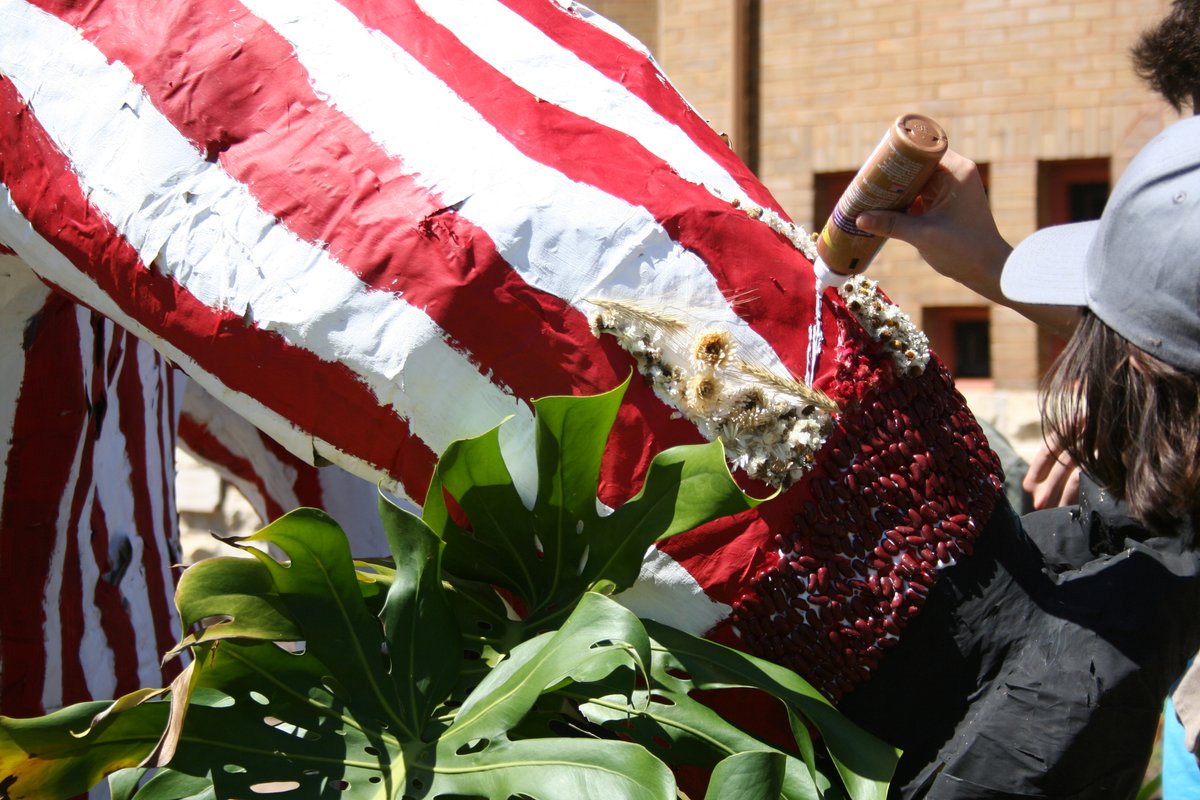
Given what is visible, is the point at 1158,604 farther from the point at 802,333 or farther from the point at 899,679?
the point at 802,333

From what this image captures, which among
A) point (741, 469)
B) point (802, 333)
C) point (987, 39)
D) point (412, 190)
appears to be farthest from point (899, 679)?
point (987, 39)

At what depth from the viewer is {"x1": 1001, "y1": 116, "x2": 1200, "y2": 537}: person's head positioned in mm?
1208

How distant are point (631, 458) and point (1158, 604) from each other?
1.98 ft

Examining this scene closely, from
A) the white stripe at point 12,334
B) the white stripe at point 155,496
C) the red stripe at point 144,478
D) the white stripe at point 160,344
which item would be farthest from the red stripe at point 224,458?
the white stripe at point 160,344

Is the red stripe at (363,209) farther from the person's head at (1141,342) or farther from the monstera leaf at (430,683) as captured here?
the person's head at (1141,342)

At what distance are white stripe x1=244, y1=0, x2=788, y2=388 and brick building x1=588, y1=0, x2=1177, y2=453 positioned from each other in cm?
415

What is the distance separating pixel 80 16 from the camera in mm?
1601

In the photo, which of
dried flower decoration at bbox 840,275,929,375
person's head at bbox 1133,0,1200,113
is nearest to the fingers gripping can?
dried flower decoration at bbox 840,275,929,375

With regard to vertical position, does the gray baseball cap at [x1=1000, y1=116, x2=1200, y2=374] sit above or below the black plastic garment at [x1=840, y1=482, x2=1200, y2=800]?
above

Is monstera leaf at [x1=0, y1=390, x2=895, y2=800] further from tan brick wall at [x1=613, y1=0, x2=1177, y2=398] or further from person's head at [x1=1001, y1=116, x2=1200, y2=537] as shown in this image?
tan brick wall at [x1=613, y1=0, x2=1177, y2=398]

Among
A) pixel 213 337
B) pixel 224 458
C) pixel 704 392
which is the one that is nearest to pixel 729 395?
pixel 704 392

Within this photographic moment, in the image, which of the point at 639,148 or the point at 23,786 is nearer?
the point at 23,786

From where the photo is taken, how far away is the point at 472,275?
55.1 inches

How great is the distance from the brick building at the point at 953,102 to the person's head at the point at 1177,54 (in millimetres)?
3072
